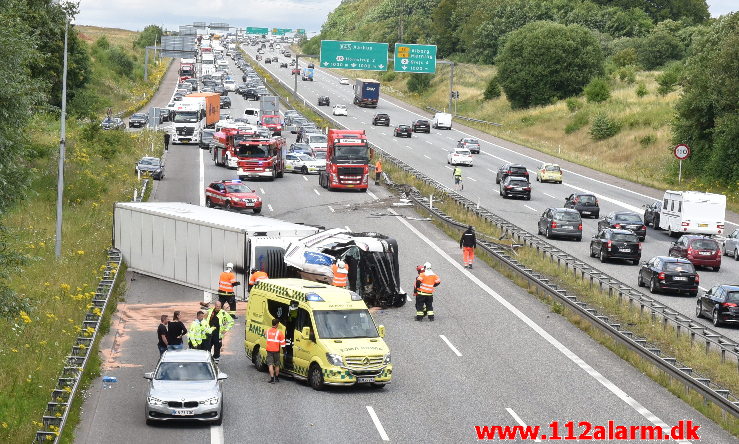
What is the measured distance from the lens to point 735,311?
3600 cm

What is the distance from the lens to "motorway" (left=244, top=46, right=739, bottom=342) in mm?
48125

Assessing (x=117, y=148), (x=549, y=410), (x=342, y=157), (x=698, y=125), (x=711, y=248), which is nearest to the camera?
(x=549, y=410)

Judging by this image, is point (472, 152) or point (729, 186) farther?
point (472, 152)

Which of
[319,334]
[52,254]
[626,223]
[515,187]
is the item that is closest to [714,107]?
[515,187]

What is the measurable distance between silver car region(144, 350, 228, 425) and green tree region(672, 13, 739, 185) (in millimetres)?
57478

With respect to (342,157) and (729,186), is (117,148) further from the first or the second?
(729,186)

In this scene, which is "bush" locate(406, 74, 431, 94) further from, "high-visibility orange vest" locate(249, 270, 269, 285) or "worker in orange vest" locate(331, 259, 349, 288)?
"worker in orange vest" locate(331, 259, 349, 288)

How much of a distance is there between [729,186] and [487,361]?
4959 cm

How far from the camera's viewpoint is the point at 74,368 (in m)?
26.0

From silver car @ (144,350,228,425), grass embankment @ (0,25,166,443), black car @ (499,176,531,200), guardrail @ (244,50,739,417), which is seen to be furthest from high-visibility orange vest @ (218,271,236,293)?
black car @ (499,176,531,200)

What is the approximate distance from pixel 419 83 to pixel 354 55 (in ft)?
169

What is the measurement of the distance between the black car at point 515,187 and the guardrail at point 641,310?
14.1m

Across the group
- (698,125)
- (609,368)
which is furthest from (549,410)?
(698,125)

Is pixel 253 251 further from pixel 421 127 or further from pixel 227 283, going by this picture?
pixel 421 127
